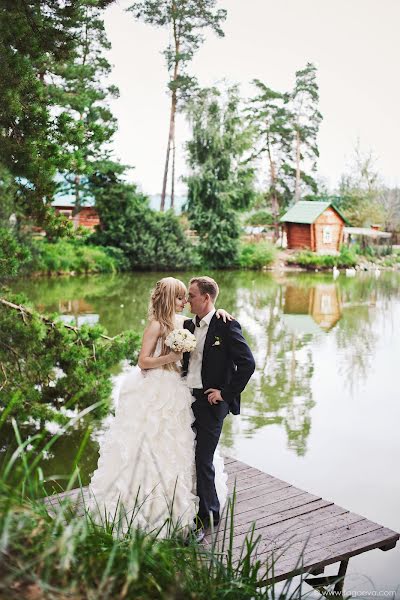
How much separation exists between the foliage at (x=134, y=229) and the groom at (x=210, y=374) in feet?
74.3

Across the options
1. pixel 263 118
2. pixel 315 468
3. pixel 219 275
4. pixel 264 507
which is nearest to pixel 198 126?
pixel 219 275

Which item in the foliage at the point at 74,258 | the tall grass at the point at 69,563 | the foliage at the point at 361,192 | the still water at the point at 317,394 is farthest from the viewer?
the foliage at the point at 361,192

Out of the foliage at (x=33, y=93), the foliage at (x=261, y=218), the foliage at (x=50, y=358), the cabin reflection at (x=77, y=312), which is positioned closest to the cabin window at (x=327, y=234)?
the foliage at (x=261, y=218)

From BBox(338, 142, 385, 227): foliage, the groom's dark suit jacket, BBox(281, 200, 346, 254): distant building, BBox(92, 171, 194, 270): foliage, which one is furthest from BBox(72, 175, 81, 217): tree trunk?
the groom's dark suit jacket

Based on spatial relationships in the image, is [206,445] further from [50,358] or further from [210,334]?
[50,358]

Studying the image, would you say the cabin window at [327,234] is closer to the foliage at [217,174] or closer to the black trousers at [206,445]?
the foliage at [217,174]

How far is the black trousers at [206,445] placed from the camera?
13.9 ft

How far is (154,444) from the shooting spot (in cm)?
421

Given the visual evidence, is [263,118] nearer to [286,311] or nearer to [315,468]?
[286,311]

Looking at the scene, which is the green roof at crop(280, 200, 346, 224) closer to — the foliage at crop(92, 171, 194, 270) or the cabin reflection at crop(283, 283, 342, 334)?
the foliage at crop(92, 171, 194, 270)

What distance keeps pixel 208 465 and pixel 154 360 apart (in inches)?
26.3

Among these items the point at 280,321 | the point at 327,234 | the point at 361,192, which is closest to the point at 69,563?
the point at 280,321

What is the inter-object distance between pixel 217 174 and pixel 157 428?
2727 cm

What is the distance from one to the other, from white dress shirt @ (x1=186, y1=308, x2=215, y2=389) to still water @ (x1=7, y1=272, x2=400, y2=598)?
1527mm
